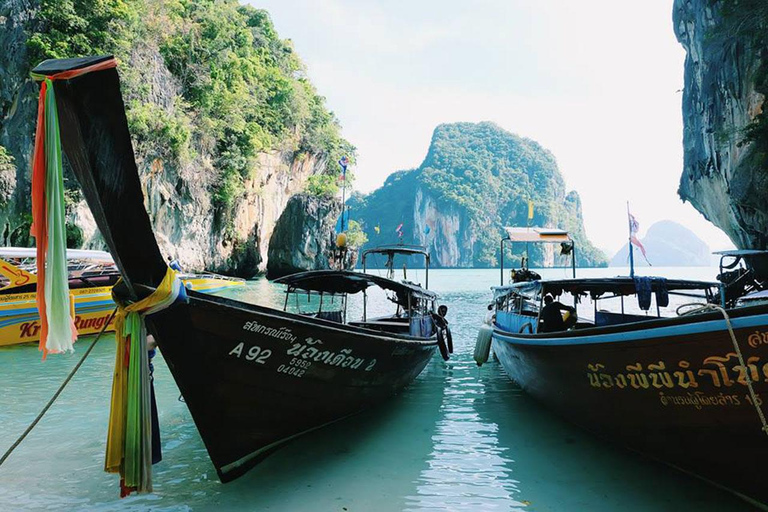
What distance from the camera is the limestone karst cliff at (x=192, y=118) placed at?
59.5 feet

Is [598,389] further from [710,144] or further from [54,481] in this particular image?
[710,144]

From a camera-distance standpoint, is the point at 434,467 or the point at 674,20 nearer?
the point at 434,467

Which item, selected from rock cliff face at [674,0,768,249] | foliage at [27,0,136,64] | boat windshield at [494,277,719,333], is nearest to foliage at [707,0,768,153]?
rock cliff face at [674,0,768,249]

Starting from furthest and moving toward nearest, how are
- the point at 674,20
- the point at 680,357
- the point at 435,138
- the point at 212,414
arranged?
the point at 435,138 → the point at 674,20 → the point at 212,414 → the point at 680,357

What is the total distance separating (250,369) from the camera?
437 centimetres

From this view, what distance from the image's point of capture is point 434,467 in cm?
495

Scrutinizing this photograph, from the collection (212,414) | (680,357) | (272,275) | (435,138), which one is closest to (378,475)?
(212,414)

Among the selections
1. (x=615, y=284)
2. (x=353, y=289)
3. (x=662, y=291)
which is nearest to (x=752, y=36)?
(x=615, y=284)

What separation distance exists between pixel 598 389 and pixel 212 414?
3.73 m

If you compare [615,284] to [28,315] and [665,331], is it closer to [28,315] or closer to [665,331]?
[665,331]

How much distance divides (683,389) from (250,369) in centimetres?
371

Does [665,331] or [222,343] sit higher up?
[665,331]

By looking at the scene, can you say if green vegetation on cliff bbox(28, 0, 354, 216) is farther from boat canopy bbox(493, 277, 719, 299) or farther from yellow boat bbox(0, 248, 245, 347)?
boat canopy bbox(493, 277, 719, 299)

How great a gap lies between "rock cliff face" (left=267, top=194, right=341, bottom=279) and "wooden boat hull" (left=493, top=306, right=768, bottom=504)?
33.7 m
